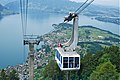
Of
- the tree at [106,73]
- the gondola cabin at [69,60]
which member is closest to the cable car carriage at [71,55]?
the gondola cabin at [69,60]

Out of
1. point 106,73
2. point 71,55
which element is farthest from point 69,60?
point 106,73

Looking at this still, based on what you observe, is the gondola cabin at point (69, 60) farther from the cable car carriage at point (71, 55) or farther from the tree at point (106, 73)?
the tree at point (106, 73)

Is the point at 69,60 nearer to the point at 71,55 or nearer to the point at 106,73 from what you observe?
the point at 71,55

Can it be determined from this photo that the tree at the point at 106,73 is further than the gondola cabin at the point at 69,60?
Yes

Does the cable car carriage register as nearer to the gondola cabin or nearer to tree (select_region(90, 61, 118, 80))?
the gondola cabin

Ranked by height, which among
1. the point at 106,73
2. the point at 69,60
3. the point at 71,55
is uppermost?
the point at 71,55

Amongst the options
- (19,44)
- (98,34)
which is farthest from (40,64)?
(98,34)

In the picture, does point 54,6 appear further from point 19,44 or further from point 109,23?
point 19,44

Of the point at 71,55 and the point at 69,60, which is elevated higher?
the point at 71,55

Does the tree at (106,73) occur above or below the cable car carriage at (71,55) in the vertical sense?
below

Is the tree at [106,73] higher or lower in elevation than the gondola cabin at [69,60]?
lower

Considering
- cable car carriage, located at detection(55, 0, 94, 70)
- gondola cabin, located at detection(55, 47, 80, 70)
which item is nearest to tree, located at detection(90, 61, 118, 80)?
cable car carriage, located at detection(55, 0, 94, 70)

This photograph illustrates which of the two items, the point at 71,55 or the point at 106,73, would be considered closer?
the point at 71,55

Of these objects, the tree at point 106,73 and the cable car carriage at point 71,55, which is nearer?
the cable car carriage at point 71,55
